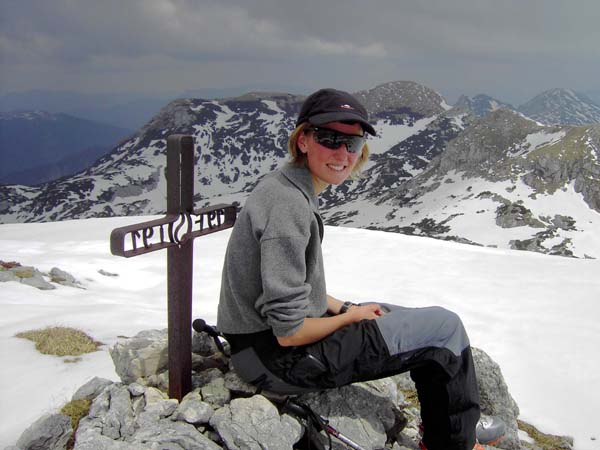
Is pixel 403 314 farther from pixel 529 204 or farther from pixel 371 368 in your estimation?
pixel 529 204

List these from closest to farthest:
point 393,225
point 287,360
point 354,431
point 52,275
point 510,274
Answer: point 287,360, point 354,431, point 52,275, point 510,274, point 393,225

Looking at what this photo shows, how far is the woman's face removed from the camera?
4277mm

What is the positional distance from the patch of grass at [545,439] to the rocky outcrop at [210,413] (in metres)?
1.69

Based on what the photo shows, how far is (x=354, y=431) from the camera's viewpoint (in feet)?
16.2

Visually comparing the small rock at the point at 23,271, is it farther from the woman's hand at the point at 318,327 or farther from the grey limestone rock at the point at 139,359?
the woman's hand at the point at 318,327

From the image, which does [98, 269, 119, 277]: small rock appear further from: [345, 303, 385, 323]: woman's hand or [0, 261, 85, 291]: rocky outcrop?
[345, 303, 385, 323]: woman's hand

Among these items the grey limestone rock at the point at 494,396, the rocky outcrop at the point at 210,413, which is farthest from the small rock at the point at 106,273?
the grey limestone rock at the point at 494,396

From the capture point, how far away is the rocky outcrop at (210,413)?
14.0 ft

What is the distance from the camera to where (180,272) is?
16.2ft

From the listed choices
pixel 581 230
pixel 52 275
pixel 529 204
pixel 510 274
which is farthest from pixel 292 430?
pixel 529 204

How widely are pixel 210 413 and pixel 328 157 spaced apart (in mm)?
2820

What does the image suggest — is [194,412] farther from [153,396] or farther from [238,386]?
[153,396]

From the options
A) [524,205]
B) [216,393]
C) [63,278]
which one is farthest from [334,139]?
[524,205]

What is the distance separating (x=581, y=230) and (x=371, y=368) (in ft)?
500
